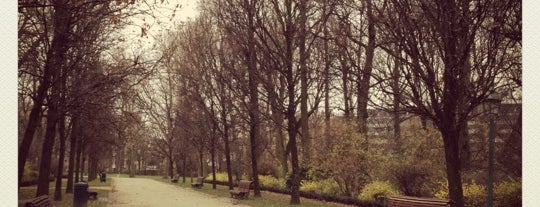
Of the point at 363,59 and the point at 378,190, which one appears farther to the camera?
the point at 363,59

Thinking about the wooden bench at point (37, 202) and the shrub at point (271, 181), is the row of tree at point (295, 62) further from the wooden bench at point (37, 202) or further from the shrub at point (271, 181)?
the wooden bench at point (37, 202)

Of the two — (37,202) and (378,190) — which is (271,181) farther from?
(37,202)

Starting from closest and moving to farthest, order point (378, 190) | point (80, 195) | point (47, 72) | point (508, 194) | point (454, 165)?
point (454, 165), point (47, 72), point (508, 194), point (80, 195), point (378, 190)

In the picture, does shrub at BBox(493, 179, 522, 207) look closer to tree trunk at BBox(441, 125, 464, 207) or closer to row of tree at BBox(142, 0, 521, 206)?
row of tree at BBox(142, 0, 521, 206)

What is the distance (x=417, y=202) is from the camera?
31.8 ft

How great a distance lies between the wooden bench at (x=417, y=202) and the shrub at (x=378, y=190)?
562 centimetres

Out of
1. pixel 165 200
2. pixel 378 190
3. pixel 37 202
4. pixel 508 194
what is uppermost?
pixel 37 202

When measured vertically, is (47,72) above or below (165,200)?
above

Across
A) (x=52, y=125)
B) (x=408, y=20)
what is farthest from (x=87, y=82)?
(x=408, y=20)

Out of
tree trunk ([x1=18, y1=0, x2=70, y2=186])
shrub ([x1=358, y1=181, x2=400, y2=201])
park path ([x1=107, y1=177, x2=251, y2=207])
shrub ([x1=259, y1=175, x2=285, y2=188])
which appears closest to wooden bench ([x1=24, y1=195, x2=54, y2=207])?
tree trunk ([x1=18, y1=0, x2=70, y2=186])

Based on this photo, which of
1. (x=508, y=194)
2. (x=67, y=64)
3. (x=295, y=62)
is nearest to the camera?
(x=508, y=194)

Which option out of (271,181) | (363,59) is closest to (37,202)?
(363,59)

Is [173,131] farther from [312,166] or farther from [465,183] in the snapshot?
[465,183]

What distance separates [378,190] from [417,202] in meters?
6.57
